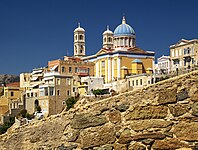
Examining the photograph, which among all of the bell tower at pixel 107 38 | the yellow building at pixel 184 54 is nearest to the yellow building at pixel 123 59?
the yellow building at pixel 184 54

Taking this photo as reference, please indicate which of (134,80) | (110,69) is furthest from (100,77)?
(134,80)

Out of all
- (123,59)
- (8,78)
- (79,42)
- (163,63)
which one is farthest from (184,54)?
(8,78)

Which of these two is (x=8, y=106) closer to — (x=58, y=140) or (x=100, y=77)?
(x=100, y=77)

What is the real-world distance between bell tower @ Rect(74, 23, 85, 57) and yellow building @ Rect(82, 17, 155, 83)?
1268 centimetres

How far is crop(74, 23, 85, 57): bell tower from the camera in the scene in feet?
220

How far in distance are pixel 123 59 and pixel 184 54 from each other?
698cm

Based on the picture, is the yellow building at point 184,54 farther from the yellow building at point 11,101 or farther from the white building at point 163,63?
the yellow building at point 11,101

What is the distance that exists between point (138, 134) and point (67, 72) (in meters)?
46.8

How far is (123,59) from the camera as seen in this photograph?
52375 mm

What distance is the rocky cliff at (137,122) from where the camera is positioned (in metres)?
5.12

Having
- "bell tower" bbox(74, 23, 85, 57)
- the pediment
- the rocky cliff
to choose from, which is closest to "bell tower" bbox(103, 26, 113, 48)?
"bell tower" bbox(74, 23, 85, 57)

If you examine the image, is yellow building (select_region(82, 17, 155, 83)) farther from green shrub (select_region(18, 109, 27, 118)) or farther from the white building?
green shrub (select_region(18, 109, 27, 118))

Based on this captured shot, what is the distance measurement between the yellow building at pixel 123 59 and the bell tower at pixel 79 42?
41.6 ft

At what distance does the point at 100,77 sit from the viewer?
50438 mm
